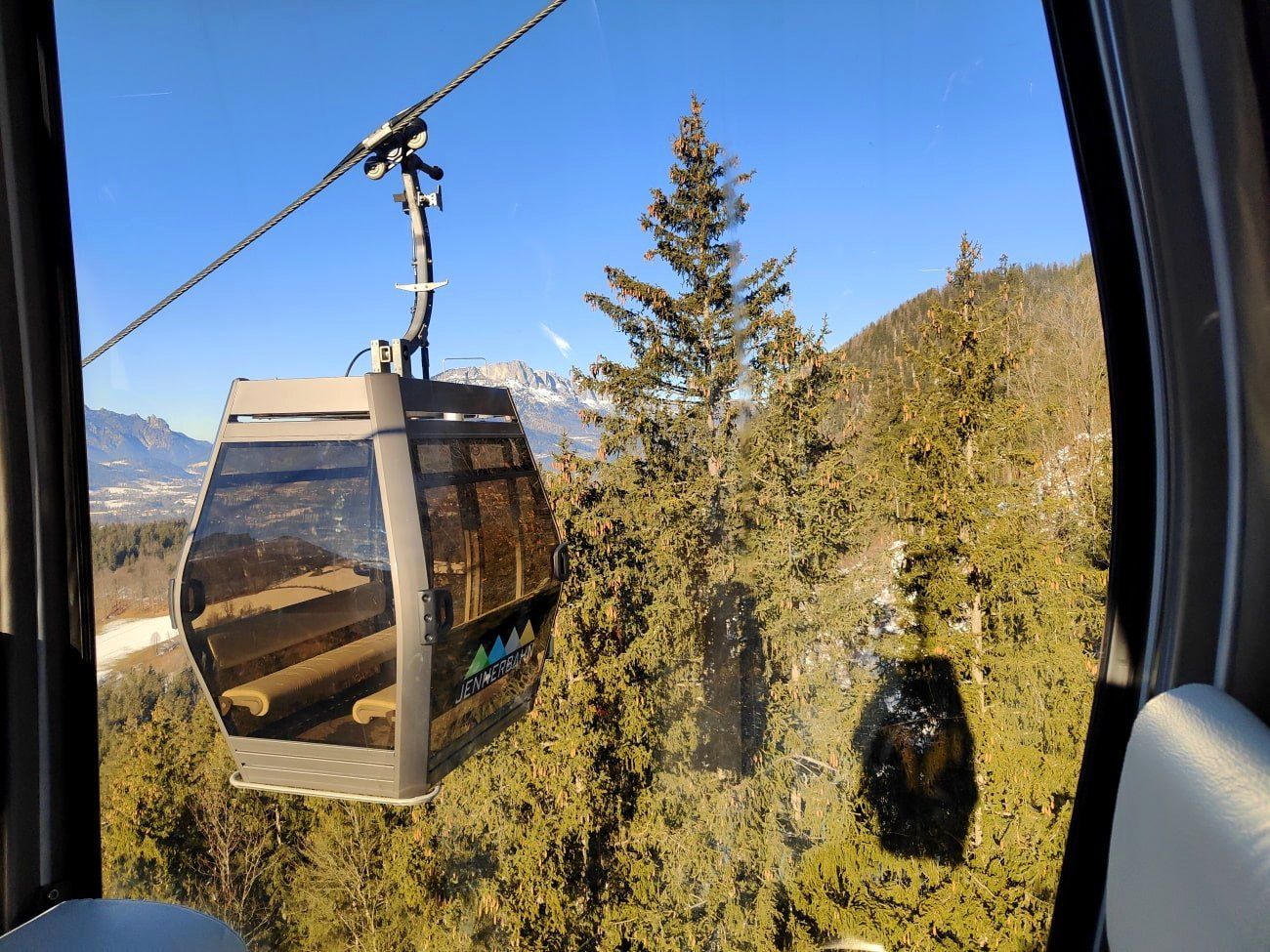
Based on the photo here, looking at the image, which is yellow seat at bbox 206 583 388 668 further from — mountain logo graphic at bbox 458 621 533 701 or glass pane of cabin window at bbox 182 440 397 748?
mountain logo graphic at bbox 458 621 533 701

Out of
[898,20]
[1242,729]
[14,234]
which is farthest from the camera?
[898,20]

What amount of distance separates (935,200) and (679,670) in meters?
6.13

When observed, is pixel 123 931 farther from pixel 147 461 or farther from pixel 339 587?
pixel 147 461

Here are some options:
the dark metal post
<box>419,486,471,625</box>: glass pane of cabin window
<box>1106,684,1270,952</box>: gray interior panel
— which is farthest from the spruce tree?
the dark metal post

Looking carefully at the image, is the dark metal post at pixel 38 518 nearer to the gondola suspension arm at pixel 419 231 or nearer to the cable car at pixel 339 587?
the cable car at pixel 339 587

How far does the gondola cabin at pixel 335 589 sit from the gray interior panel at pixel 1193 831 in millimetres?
1407

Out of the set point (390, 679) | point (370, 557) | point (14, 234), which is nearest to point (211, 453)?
point (370, 557)

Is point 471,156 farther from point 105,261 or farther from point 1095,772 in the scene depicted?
point 1095,772

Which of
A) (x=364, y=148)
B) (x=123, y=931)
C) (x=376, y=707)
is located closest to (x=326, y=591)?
(x=376, y=707)

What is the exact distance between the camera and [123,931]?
2.45 feet

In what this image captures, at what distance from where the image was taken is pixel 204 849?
615 cm

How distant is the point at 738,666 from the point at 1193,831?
8.13 m

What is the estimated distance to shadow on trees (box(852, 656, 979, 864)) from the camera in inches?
278

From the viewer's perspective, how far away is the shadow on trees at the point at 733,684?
26.4 feet
